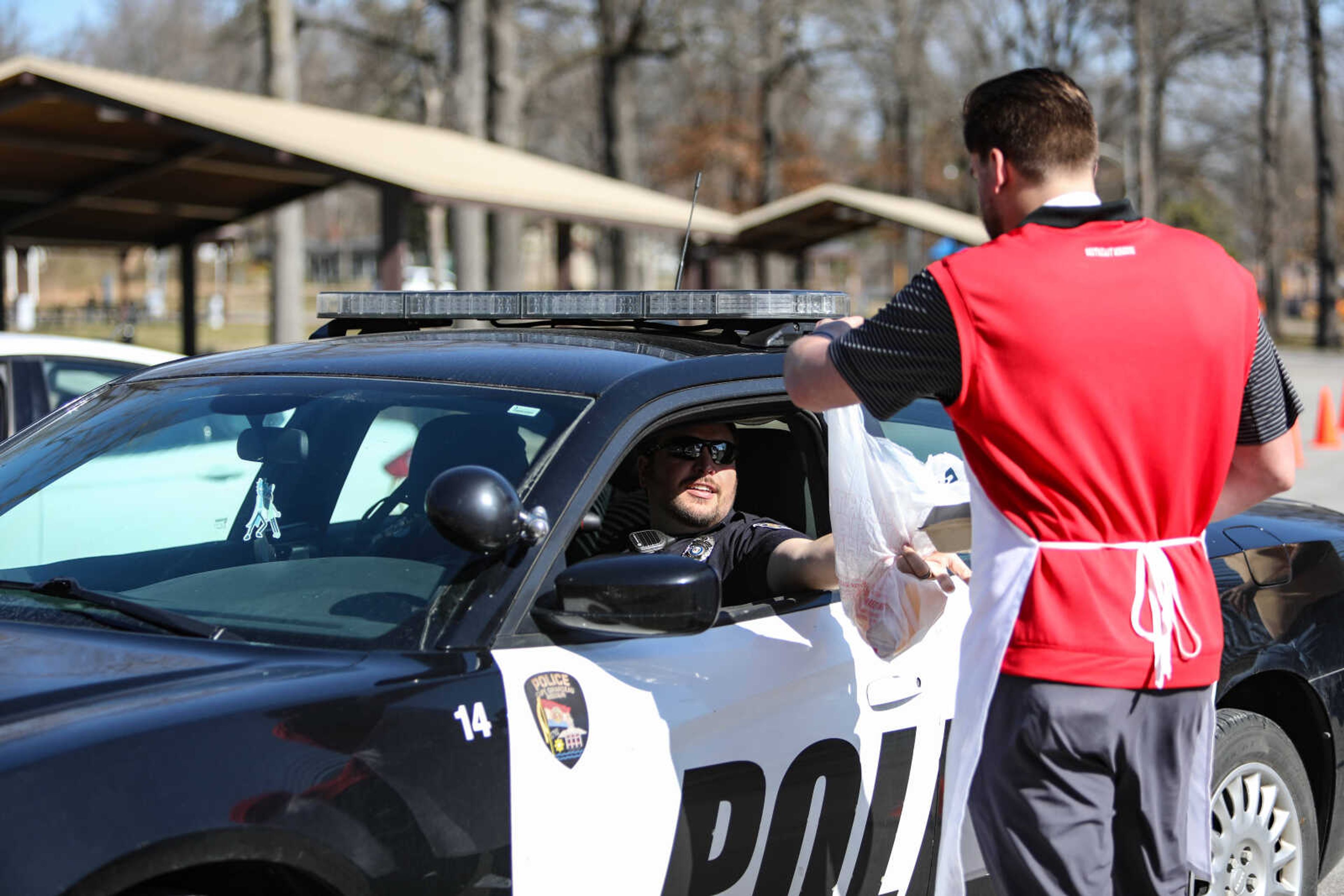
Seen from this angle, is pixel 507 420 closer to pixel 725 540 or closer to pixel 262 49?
pixel 725 540

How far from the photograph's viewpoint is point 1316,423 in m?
22.0

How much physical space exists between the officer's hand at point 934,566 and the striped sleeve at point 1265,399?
2.00 ft

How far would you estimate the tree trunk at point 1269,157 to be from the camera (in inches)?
1756

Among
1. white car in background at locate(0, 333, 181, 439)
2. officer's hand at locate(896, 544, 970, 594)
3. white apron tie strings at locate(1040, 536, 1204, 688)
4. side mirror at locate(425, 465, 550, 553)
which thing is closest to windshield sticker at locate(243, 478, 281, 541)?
side mirror at locate(425, 465, 550, 553)

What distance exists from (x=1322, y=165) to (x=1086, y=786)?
45553 millimetres

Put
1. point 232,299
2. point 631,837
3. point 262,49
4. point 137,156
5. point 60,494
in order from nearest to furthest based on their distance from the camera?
point 631,837
point 60,494
point 137,156
point 262,49
point 232,299

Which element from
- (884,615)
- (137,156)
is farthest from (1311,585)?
(137,156)

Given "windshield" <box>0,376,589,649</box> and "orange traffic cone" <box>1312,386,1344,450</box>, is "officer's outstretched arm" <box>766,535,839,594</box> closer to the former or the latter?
"windshield" <box>0,376,589,649</box>

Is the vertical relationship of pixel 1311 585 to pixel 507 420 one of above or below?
below

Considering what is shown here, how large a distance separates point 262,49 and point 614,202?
574 cm

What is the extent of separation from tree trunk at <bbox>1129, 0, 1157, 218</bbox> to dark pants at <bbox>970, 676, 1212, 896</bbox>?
39595mm

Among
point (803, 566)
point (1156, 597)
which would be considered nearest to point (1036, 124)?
point (1156, 597)

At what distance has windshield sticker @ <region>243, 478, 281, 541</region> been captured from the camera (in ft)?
10.3

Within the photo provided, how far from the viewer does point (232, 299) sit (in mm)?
74125
